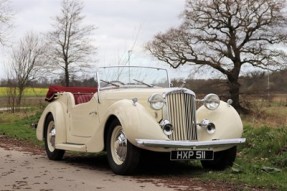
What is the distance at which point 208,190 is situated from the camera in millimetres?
6609

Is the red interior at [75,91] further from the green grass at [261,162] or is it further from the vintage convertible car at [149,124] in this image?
Answer: the green grass at [261,162]

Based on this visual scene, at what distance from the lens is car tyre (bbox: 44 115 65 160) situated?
34.3 feet

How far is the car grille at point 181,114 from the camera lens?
7953mm

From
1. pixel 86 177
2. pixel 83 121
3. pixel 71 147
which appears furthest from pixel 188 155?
pixel 71 147

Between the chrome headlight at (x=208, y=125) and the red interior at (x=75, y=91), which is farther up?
the red interior at (x=75, y=91)

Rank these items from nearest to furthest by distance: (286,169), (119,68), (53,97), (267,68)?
(286,169) < (119,68) < (53,97) < (267,68)

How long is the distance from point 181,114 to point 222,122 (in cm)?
72

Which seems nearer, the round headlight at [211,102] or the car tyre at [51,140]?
the round headlight at [211,102]

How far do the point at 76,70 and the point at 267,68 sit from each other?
19.5 metres

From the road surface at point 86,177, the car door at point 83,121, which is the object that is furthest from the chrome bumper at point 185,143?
the car door at point 83,121

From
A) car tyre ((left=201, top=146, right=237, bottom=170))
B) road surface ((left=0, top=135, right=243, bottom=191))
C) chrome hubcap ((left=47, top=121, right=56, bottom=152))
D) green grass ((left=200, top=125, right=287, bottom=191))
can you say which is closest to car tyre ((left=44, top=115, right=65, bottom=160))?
chrome hubcap ((left=47, top=121, right=56, bottom=152))

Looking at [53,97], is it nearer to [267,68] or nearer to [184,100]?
[184,100]

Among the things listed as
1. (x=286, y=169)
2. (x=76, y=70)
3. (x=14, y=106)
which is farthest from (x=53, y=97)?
(x=76, y=70)

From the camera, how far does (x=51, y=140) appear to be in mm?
10680
